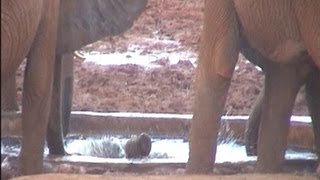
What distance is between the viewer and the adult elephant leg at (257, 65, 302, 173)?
8.61ft

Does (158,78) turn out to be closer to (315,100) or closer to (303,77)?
(315,100)

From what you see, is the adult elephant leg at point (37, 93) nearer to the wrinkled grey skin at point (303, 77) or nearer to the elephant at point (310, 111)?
the wrinkled grey skin at point (303, 77)

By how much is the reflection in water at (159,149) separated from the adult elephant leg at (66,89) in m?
0.06

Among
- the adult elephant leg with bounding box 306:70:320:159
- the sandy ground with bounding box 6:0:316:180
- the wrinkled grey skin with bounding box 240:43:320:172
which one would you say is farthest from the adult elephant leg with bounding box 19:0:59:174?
the sandy ground with bounding box 6:0:316:180

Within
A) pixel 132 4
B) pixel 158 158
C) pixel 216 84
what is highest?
pixel 132 4

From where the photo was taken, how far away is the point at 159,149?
3.38 meters

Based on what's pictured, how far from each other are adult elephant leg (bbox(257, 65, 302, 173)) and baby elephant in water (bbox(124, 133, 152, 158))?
0.57 m

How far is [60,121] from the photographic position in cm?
334

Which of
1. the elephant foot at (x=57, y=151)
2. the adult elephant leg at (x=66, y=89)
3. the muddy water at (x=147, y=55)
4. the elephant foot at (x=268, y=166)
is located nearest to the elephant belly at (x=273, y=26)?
the elephant foot at (x=268, y=166)

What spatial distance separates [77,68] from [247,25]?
8.61 feet

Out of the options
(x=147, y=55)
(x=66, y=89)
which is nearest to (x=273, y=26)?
(x=66, y=89)

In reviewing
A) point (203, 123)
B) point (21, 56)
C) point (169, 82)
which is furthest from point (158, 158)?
point (169, 82)

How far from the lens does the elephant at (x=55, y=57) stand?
2.41 m

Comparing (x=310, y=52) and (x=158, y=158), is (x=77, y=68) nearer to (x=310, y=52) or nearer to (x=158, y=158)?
(x=158, y=158)
